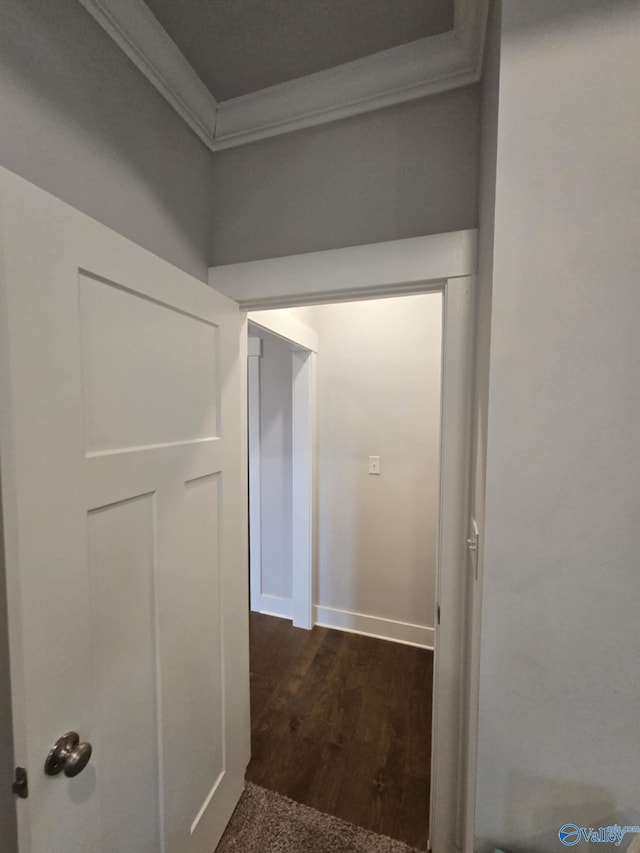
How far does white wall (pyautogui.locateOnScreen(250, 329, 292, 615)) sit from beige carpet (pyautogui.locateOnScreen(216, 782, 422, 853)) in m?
1.21

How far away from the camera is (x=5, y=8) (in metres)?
0.65

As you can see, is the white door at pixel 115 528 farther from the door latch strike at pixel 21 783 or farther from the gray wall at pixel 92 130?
the gray wall at pixel 92 130

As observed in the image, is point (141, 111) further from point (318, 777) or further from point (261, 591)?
point (261, 591)

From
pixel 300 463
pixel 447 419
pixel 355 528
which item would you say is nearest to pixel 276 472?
pixel 300 463

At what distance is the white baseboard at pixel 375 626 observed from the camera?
2.17m

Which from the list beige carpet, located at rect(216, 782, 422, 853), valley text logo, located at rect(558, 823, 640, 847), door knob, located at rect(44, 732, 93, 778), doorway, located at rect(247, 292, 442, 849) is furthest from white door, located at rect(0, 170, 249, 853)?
valley text logo, located at rect(558, 823, 640, 847)

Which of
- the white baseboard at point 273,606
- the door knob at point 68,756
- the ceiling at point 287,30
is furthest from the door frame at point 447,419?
the white baseboard at point 273,606

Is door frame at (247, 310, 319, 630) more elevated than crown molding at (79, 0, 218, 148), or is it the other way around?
crown molding at (79, 0, 218, 148)

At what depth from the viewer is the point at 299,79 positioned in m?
1.03

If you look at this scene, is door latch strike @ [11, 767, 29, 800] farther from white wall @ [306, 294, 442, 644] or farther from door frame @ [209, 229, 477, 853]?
white wall @ [306, 294, 442, 644]

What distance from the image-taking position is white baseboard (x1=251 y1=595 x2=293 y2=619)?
248 centimetres

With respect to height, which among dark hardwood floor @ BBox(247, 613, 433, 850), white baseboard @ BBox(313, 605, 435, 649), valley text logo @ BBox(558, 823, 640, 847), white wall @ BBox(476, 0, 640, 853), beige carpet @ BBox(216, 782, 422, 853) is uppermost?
white wall @ BBox(476, 0, 640, 853)

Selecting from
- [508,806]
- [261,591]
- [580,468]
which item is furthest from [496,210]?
[261,591]

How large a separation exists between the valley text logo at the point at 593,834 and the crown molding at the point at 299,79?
1.73 meters
